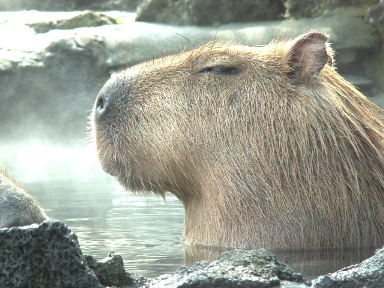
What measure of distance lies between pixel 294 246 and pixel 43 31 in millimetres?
10910

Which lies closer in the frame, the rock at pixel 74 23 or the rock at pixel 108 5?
the rock at pixel 74 23

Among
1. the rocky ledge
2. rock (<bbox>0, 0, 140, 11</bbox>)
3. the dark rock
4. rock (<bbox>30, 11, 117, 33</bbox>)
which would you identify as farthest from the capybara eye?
rock (<bbox>0, 0, 140, 11</bbox>)

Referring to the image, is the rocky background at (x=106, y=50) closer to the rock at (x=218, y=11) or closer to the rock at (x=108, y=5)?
the rock at (x=218, y=11)

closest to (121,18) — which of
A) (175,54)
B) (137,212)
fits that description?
(137,212)

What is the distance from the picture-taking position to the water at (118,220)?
440cm

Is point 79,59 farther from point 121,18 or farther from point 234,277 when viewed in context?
point 234,277

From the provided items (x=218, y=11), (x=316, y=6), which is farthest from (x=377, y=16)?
(x=218, y=11)

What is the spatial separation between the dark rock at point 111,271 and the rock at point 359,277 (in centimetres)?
76

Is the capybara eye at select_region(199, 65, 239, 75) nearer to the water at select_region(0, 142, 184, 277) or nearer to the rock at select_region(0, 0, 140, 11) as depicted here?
the water at select_region(0, 142, 184, 277)

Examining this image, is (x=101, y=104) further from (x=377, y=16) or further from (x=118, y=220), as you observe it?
(x=377, y=16)

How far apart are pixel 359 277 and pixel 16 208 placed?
1.70m

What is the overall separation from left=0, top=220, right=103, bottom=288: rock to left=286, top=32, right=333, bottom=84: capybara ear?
82.8 inches

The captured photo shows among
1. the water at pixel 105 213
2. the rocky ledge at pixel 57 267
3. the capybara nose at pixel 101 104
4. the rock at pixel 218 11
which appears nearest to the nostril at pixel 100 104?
the capybara nose at pixel 101 104

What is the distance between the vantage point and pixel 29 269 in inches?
123
